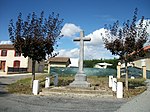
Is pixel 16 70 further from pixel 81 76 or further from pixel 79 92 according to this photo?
pixel 79 92

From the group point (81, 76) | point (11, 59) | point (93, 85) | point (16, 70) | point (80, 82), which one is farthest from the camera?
point (11, 59)

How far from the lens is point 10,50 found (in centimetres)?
4553

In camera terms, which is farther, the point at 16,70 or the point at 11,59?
the point at 11,59

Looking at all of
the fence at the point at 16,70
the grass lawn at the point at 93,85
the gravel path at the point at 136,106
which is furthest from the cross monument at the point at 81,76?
the fence at the point at 16,70

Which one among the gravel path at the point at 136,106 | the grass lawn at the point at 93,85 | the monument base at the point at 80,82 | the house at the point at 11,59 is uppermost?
the house at the point at 11,59

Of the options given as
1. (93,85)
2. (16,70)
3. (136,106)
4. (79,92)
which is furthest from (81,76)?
(16,70)

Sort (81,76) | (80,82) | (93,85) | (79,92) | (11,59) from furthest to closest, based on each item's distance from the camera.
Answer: (11,59) < (93,85) < (81,76) < (80,82) < (79,92)

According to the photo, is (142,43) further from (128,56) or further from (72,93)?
(72,93)

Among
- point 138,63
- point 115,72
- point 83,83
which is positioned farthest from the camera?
point 138,63

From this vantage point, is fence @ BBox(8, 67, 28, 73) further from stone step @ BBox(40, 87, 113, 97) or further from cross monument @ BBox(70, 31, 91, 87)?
stone step @ BBox(40, 87, 113, 97)

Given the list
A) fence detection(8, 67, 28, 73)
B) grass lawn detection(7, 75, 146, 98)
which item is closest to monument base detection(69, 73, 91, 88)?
grass lawn detection(7, 75, 146, 98)

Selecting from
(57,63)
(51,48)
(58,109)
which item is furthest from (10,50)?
(58,109)

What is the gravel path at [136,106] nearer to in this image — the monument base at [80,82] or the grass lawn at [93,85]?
the grass lawn at [93,85]

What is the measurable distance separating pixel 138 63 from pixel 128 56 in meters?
23.9
